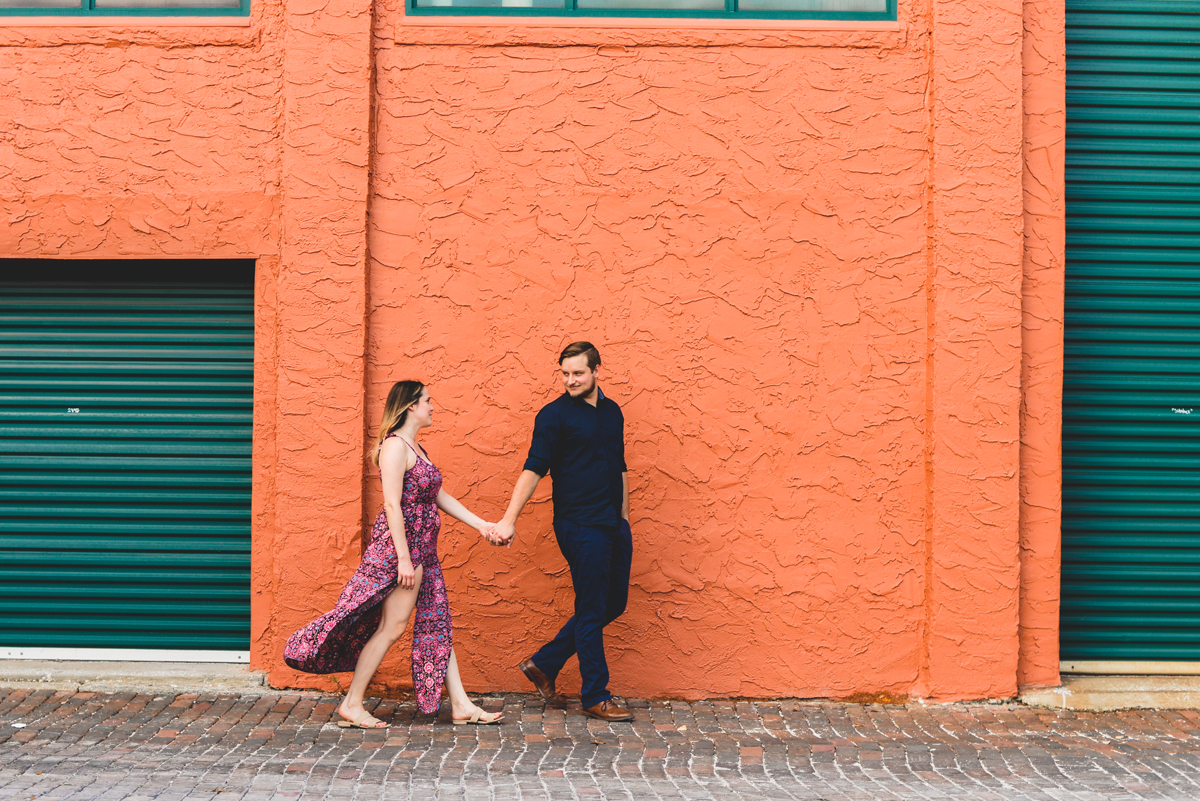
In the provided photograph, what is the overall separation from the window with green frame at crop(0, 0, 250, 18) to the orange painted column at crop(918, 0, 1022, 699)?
14.2 feet

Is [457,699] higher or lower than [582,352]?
lower

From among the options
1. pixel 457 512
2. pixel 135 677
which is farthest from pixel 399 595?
pixel 135 677

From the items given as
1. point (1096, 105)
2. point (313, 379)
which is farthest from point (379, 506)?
point (1096, 105)

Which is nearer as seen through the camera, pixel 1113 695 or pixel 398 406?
pixel 398 406

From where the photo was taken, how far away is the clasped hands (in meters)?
4.93

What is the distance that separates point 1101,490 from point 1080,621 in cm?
81

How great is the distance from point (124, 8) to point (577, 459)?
12.8 ft

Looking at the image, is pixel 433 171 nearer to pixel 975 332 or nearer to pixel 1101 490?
pixel 975 332

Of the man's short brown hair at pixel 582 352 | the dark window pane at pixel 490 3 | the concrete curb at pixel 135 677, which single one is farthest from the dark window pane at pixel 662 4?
the concrete curb at pixel 135 677

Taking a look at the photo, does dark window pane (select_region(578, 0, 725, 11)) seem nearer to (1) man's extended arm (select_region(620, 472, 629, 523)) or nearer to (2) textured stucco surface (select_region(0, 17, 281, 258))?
(2) textured stucco surface (select_region(0, 17, 281, 258))

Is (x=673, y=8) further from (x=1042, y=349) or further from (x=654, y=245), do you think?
(x=1042, y=349)

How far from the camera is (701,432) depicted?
5633mm

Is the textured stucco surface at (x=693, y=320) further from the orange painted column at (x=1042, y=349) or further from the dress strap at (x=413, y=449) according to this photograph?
the dress strap at (x=413, y=449)

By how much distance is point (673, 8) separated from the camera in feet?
19.1
